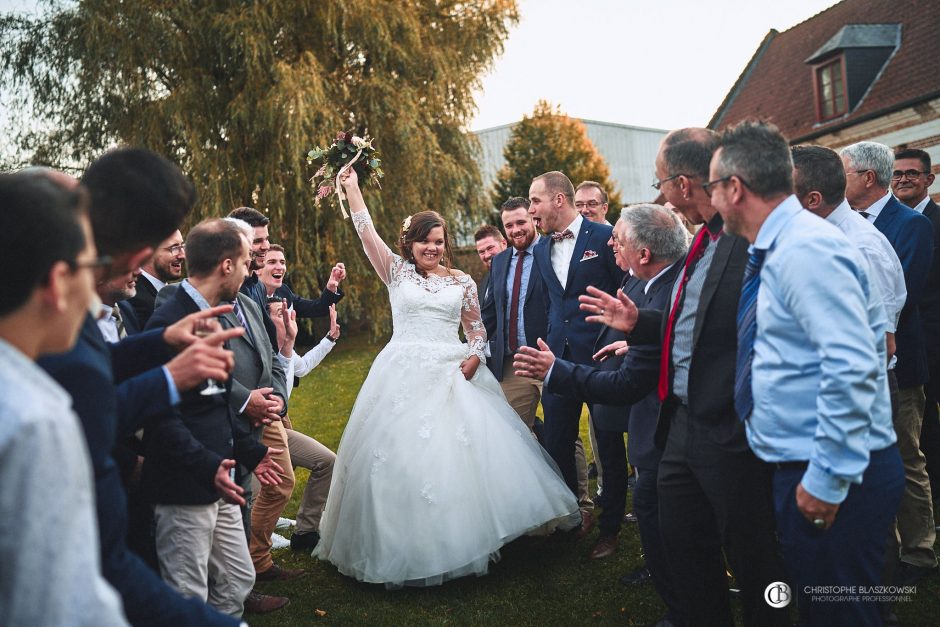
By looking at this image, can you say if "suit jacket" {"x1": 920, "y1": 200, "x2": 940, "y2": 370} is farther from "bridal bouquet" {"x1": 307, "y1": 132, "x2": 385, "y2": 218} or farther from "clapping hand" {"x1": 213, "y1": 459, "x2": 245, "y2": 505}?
"clapping hand" {"x1": 213, "y1": 459, "x2": 245, "y2": 505}

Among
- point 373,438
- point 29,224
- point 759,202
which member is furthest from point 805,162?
point 29,224

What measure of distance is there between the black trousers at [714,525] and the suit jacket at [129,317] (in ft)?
9.50

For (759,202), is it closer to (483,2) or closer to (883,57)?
(483,2)

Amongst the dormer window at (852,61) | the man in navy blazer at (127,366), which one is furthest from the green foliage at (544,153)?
the man in navy blazer at (127,366)

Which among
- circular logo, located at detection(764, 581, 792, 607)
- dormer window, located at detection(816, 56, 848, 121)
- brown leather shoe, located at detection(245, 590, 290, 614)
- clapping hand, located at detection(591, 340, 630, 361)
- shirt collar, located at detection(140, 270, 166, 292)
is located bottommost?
brown leather shoe, located at detection(245, 590, 290, 614)

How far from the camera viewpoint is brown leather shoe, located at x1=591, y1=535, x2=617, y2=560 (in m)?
5.11

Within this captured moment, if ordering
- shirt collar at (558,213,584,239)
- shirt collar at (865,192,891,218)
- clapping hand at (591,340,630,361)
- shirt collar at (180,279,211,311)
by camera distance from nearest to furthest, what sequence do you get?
shirt collar at (180,279,211,311), clapping hand at (591,340,630,361), shirt collar at (865,192,891,218), shirt collar at (558,213,584,239)

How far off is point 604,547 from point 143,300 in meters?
3.56

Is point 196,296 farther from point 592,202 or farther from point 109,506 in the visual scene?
point 592,202

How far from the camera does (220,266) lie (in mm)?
3506

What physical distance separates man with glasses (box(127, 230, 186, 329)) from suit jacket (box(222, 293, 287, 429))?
66cm

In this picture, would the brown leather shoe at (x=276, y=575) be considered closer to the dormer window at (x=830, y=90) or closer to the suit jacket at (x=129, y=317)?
the suit jacket at (x=129, y=317)

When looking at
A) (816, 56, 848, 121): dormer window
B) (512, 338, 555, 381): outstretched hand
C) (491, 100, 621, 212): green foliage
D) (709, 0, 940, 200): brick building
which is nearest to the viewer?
(512, 338, 555, 381): outstretched hand

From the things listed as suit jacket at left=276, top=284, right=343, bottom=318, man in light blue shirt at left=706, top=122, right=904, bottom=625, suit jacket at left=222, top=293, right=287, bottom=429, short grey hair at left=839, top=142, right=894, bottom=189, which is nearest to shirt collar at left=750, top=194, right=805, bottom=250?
man in light blue shirt at left=706, top=122, right=904, bottom=625
